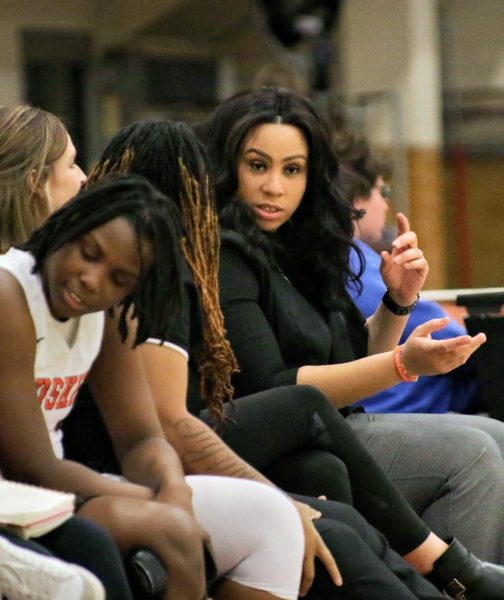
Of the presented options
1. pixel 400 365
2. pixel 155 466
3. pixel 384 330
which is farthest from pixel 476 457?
pixel 155 466

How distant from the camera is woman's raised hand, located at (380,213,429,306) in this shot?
2830mm

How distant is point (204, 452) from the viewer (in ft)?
6.99

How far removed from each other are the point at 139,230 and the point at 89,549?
1.67ft

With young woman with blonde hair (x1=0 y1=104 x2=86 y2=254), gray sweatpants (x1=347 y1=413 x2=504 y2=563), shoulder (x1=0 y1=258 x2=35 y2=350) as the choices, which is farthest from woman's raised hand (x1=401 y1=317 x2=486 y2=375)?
shoulder (x1=0 y1=258 x2=35 y2=350)

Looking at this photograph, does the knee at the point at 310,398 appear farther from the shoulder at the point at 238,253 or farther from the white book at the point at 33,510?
the white book at the point at 33,510

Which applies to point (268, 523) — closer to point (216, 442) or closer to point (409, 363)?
point (216, 442)

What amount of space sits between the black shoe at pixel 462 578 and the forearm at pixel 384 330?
0.69 m

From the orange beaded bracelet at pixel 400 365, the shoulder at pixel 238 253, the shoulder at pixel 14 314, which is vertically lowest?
the orange beaded bracelet at pixel 400 365

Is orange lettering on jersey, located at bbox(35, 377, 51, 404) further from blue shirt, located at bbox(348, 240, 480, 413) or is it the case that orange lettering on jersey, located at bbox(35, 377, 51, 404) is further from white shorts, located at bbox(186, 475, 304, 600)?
blue shirt, located at bbox(348, 240, 480, 413)

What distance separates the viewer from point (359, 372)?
8.39ft

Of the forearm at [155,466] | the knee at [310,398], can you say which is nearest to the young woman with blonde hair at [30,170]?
the forearm at [155,466]

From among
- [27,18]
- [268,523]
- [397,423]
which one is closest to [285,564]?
[268,523]

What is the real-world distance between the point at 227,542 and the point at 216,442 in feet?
0.71

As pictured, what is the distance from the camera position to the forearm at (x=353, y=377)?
8.39ft
